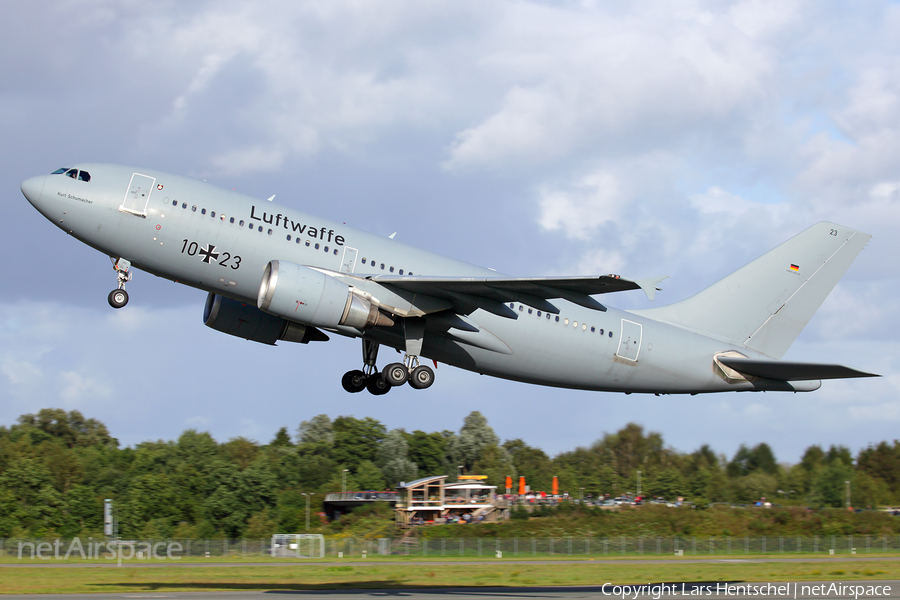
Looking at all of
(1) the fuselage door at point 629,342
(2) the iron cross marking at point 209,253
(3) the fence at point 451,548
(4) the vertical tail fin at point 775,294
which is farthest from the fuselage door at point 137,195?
(3) the fence at point 451,548

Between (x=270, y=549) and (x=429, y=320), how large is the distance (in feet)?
92.5

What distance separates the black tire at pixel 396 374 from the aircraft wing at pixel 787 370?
1259 centimetres

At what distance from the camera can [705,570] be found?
137ft

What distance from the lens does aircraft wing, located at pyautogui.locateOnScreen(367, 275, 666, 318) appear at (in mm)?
27125

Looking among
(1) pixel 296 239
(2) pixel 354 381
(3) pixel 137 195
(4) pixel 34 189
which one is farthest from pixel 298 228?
(4) pixel 34 189

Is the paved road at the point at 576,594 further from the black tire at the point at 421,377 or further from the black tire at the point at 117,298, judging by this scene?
the black tire at the point at 117,298

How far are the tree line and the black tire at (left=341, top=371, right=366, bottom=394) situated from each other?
5119cm

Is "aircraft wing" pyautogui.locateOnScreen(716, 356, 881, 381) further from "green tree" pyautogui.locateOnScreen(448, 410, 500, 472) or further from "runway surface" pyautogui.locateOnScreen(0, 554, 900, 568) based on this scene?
"green tree" pyautogui.locateOnScreen(448, 410, 500, 472)

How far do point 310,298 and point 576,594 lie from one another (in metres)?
13.1

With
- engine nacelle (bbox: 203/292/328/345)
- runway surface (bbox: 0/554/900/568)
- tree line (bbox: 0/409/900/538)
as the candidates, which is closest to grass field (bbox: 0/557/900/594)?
runway surface (bbox: 0/554/900/568)

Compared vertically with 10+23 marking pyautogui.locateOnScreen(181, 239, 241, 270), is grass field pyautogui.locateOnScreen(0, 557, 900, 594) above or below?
below

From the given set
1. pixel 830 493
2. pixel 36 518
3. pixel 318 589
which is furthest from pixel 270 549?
pixel 830 493

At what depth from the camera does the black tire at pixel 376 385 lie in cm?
3459

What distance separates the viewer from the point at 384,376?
32.4 metres
